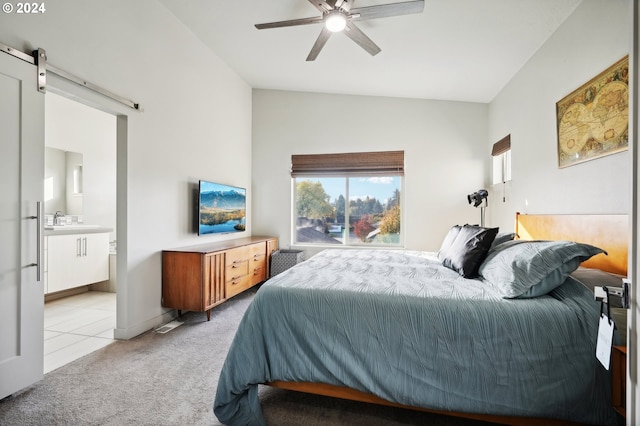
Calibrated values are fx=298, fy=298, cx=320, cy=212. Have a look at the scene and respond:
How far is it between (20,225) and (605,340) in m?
2.95

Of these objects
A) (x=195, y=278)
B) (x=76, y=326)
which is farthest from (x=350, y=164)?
(x=76, y=326)

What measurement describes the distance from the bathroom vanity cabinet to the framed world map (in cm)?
511

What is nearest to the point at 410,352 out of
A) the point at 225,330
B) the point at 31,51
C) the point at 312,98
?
the point at 225,330

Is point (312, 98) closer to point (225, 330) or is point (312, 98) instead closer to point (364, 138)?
point (364, 138)

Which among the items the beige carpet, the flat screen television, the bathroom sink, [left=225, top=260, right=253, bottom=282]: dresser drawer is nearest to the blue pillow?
the beige carpet

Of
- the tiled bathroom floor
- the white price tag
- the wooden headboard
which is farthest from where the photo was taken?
the tiled bathroom floor

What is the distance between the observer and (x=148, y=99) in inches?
110

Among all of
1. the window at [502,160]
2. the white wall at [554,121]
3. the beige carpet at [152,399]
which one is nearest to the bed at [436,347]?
the beige carpet at [152,399]

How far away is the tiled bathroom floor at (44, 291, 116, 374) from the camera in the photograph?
2346 mm

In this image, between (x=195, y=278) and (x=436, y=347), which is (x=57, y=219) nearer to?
(x=195, y=278)

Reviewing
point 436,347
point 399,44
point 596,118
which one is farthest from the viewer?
point 399,44

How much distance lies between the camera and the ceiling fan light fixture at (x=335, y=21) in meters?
2.22

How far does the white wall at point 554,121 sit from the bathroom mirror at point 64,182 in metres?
5.55

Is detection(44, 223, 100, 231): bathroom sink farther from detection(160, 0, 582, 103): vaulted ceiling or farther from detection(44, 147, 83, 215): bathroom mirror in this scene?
detection(160, 0, 582, 103): vaulted ceiling
